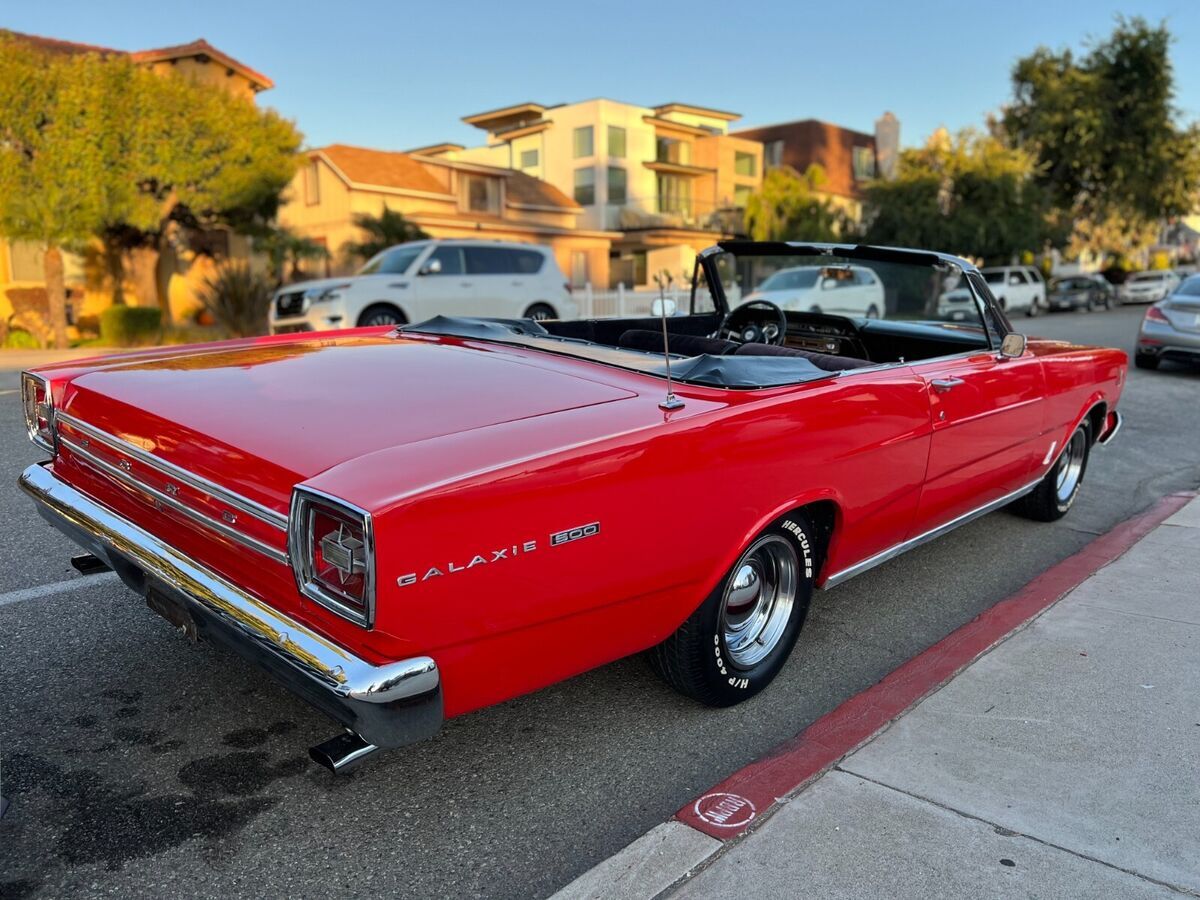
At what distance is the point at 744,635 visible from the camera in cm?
321

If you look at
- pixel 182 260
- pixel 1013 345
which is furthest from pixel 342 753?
pixel 182 260

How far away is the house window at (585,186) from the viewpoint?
39.0 metres

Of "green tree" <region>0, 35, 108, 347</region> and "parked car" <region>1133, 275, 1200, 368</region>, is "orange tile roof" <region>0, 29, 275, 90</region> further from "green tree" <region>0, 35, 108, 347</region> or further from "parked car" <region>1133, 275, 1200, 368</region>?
"parked car" <region>1133, 275, 1200, 368</region>

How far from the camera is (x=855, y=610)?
4090 millimetres

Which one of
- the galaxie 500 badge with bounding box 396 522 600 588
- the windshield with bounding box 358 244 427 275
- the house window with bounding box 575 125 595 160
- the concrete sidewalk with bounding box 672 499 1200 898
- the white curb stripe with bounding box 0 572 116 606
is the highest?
the house window with bounding box 575 125 595 160

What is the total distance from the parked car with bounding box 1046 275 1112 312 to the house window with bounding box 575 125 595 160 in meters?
18.9

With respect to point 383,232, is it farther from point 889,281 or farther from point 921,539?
point 921,539

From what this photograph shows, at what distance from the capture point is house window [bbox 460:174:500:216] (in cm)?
2934

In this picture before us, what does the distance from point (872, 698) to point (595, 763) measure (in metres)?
1.02

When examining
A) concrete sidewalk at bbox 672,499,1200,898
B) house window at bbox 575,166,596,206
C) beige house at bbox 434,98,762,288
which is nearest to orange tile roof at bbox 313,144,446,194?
beige house at bbox 434,98,762,288

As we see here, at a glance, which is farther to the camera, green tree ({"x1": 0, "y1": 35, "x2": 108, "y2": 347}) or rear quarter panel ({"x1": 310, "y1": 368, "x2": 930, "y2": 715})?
green tree ({"x1": 0, "y1": 35, "x2": 108, "y2": 347})

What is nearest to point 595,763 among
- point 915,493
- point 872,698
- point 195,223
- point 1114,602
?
point 872,698

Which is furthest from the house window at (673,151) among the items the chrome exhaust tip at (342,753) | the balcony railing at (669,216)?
the chrome exhaust tip at (342,753)

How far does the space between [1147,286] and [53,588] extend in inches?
1543
